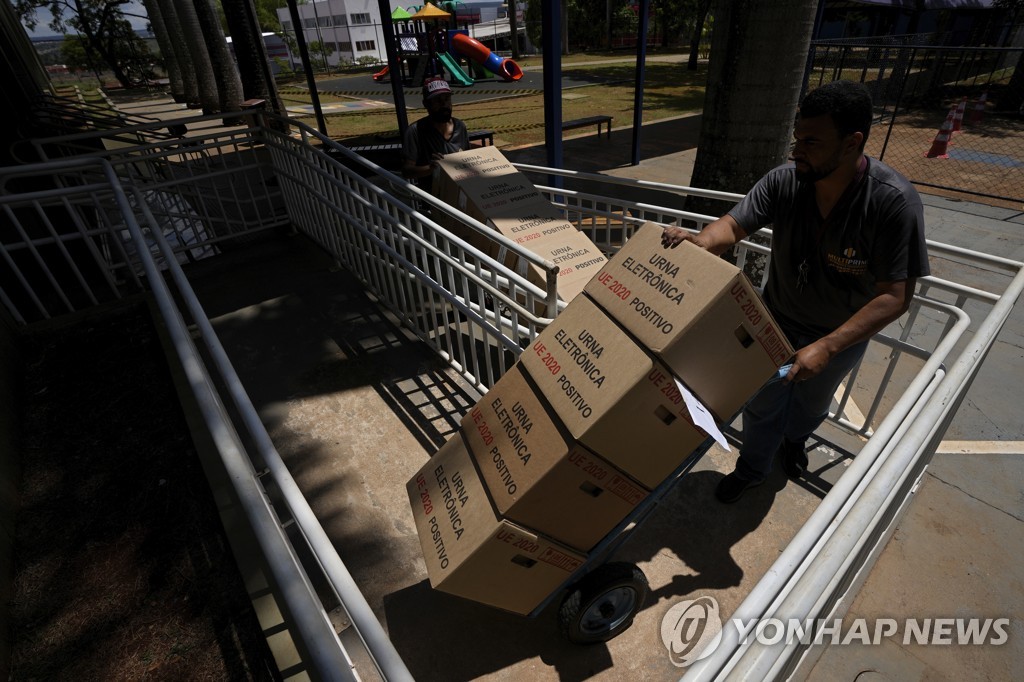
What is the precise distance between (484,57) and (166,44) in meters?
15.3

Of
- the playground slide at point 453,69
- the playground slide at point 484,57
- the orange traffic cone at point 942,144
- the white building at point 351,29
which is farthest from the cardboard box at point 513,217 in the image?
the white building at point 351,29

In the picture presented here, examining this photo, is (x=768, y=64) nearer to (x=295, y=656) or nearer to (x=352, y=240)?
(x=352, y=240)

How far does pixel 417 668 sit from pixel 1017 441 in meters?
3.78

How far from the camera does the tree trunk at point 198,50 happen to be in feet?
55.3

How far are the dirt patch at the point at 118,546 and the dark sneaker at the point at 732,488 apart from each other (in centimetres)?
231

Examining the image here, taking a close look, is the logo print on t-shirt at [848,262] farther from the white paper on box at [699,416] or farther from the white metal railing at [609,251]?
the white paper on box at [699,416]

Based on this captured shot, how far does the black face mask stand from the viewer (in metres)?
4.48

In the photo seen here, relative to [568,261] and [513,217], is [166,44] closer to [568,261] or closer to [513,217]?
[513,217]

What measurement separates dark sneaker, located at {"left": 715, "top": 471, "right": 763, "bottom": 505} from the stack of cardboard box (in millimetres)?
1114

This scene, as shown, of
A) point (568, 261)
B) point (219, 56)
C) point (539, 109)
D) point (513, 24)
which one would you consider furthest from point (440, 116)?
point (513, 24)

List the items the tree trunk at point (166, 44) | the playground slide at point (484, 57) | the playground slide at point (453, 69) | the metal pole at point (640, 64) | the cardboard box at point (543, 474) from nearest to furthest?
the cardboard box at point (543, 474) → the metal pole at point (640, 64) → the tree trunk at point (166, 44) → the playground slide at point (453, 69) → the playground slide at point (484, 57)

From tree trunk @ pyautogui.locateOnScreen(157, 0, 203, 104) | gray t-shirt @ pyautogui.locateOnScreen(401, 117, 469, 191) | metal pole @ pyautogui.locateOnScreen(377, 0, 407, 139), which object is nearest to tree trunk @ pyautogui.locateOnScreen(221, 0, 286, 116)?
metal pole @ pyautogui.locateOnScreen(377, 0, 407, 139)

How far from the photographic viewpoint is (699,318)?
1.56m

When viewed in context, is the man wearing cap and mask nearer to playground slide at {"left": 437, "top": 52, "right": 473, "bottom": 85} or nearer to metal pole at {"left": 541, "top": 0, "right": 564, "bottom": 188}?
metal pole at {"left": 541, "top": 0, "right": 564, "bottom": 188}
